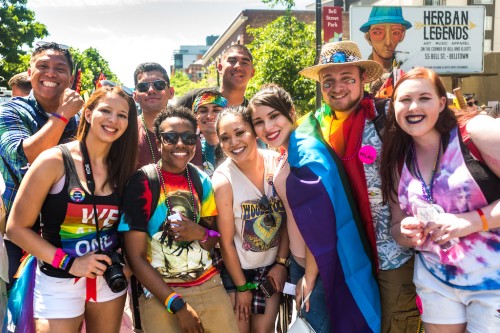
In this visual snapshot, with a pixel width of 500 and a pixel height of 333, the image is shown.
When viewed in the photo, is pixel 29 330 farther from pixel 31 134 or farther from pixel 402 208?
pixel 402 208

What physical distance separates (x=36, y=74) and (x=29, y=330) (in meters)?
1.87

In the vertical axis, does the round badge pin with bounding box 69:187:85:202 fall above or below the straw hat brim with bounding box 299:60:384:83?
below

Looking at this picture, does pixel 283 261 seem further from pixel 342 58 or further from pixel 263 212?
pixel 342 58

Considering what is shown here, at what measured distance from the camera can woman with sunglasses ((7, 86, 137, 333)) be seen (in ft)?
9.20

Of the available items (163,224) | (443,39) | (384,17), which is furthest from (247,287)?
(443,39)

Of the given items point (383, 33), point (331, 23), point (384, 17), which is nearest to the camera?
point (331, 23)

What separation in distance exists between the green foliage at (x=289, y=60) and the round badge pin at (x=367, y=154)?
13.2 m

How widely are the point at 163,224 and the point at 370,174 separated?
1420 millimetres

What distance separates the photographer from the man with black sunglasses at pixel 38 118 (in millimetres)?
3174

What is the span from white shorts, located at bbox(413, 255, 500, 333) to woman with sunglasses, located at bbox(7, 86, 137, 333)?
1895 millimetres

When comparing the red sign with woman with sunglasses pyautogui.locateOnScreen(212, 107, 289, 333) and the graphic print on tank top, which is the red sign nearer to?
woman with sunglasses pyautogui.locateOnScreen(212, 107, 289, 333)

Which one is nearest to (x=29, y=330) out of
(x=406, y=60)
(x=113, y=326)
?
(x=113, y=326)

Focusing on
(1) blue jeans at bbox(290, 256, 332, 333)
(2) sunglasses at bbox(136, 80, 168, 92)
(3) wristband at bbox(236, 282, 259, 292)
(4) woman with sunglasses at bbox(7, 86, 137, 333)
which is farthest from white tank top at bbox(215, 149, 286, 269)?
(2) sunglasses at bbox(136, 80, 168, 92)

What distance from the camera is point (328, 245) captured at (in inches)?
117
